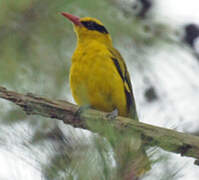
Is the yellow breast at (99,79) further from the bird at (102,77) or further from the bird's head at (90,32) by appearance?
the bird's head at (90,32)

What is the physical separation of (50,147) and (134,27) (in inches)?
28.9

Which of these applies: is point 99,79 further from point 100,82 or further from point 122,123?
point 122,123

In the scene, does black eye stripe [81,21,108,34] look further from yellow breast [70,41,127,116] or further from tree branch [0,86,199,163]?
tree branch [0,86,199,163]

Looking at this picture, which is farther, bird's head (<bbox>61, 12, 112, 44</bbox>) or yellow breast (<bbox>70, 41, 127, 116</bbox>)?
bird's head (<bbox>61, 12, 112, 44</bbox>)

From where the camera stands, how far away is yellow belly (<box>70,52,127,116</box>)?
3715 millimetres

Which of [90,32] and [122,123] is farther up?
[90,32]

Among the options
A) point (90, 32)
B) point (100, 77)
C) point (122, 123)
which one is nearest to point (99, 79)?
point (100, 77)

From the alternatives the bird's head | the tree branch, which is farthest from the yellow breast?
the tree branch

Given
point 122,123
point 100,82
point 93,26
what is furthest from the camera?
point 93,26

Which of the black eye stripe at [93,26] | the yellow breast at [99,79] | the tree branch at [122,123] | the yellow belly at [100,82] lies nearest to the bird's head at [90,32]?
the black eye stripe at [93,26]

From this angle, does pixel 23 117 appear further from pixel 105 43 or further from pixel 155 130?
pixel 105 43

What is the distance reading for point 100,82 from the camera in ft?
12.3

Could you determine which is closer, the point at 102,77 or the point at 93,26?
the point at 102,77

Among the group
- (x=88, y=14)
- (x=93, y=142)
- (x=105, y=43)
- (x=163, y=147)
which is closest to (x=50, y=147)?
(x=93, y=142)
